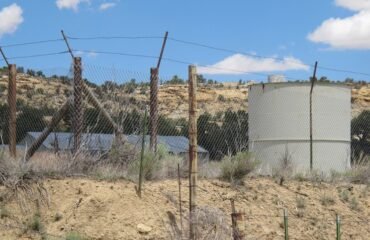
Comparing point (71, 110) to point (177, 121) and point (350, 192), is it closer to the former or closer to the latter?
point (177, 121)

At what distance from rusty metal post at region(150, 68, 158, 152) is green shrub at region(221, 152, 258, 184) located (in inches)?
60.3

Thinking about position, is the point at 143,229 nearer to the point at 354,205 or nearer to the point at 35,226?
the point at 35,226

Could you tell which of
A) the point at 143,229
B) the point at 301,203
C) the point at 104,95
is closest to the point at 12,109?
the point at 104,95

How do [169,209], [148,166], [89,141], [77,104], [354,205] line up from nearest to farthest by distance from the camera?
[169,209] → [148,166] → [77,104] → [89,141] → [354,205]

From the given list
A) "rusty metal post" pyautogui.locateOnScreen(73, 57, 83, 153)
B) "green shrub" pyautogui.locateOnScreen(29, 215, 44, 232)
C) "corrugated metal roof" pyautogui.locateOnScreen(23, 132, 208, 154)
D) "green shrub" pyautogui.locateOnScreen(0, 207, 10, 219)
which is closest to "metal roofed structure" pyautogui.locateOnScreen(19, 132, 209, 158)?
"corrugated metal roof" pyautogui.locateOnScreen(23, 132, 208, 154)

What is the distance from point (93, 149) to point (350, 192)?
593cm

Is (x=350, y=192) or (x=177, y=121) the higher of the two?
(x=177, y=121)

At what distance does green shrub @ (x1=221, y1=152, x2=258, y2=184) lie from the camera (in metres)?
13.5

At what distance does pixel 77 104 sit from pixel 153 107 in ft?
5.24

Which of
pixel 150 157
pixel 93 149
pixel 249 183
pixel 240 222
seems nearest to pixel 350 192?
pixel 249 183

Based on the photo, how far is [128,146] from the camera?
13.3 m

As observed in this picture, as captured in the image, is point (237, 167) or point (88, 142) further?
point (237, 167)

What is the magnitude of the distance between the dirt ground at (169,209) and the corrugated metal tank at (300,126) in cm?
298

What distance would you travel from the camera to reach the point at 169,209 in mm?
11609
